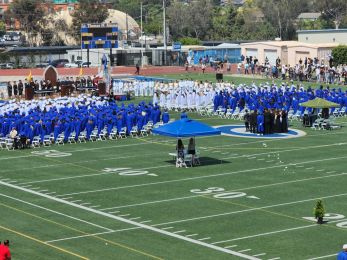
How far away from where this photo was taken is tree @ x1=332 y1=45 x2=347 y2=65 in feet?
237

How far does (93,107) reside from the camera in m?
45.6

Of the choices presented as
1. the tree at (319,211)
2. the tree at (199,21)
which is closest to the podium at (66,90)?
the tree at (319,211)

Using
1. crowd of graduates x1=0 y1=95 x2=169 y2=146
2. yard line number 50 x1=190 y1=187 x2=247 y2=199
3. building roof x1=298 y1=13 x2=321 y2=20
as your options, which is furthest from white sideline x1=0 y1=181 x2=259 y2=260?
building roof x1=298 y1=13 x2=321 y2=20

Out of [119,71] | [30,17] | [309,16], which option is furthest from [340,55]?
[309,16]

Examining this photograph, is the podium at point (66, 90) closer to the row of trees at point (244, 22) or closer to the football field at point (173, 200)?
the football field at point (173, 200)

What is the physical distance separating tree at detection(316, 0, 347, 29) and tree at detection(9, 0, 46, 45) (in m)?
41.8

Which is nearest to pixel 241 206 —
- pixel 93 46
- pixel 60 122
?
pixel 60 122

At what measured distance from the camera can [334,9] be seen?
144 m

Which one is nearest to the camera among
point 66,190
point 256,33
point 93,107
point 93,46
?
point 66,190

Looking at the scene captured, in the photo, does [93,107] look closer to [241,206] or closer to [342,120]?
[342,120]

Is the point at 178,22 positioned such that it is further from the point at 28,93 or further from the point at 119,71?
the point at 28,93

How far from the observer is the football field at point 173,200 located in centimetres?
2403

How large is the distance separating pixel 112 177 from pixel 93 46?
164 feet

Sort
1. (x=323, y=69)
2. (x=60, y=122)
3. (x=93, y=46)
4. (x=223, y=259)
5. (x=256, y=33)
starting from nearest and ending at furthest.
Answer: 1. (x=223, y=259)
2. (x=60, y=122)
3. (x=323, y=69)
4. (x=93, y=46)
5. (x=256, y=33)
